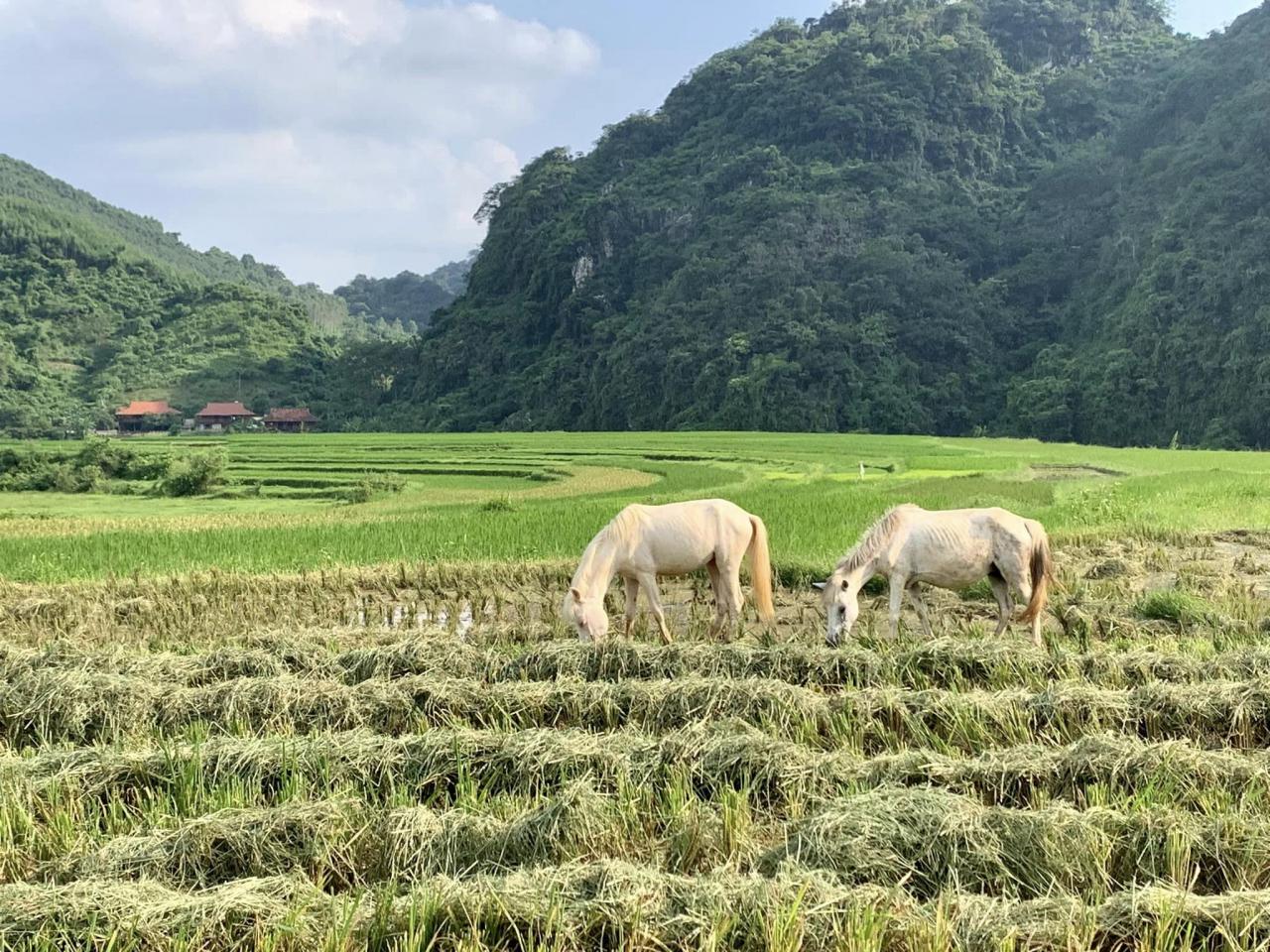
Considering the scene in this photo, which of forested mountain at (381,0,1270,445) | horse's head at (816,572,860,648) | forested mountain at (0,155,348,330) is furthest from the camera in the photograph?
forested mountain at (0,155,348,330)

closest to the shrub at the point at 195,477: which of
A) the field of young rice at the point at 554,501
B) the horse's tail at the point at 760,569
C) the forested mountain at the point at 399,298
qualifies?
the field of young rice at the point at 554,501

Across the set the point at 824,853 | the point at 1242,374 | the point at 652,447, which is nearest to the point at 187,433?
the point at 652,447

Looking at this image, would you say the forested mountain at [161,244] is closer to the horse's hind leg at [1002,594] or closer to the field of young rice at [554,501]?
the field of young rice at [554,501]

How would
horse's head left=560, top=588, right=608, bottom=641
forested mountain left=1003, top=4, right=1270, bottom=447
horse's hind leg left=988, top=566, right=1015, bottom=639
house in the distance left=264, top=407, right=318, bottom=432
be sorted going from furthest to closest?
1. house in the distance left=264, top=407, right=318, bottom=432
2. forested mountain left=1003, top=4, right=1270, bottom=447
3. horse's hind leg left=988, top=566, right=1015, bottom=639
4. horse's head left=560, top=588, right=608, bottom=641

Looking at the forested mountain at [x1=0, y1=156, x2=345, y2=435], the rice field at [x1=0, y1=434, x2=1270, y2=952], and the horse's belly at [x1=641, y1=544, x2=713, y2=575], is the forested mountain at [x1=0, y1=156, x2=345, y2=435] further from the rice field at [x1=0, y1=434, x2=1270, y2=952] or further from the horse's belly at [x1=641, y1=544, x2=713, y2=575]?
the horse's belly at [x1=641, y1=544, x2=713, y2=575]

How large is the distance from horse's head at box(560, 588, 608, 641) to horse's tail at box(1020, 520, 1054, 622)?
358 cm

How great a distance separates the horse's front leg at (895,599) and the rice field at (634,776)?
0.51ft

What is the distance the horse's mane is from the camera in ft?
24.7

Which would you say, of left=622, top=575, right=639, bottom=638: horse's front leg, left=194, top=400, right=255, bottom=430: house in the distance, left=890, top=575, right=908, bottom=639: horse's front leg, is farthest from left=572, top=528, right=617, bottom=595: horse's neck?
left=194, top=400, right=255, bottom=430: house in the distance

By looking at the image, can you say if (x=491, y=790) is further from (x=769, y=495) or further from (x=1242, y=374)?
(x=1242, y=374)

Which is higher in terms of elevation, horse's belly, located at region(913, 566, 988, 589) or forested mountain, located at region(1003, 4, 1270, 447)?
forested mountain, located at region(1003, 4, 1270, 447)

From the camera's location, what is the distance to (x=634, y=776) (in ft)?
14.3

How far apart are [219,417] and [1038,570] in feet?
206

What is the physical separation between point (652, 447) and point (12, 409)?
1932 inches
